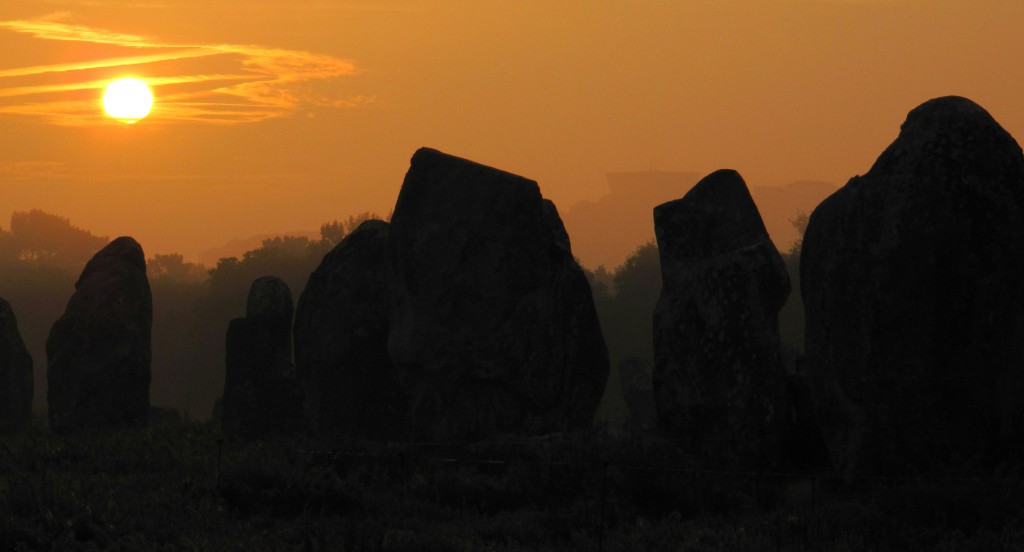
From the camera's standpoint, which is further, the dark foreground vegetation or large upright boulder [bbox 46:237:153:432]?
large upright boulder [bbox 46:237:153:432]

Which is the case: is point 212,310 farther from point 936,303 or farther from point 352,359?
point 936,303

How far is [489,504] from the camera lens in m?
19.3

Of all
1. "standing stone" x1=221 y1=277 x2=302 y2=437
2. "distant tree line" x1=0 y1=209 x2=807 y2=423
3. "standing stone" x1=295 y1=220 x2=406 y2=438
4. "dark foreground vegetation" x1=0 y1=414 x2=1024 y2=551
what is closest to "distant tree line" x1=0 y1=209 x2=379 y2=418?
"distant tree line" x1=0 y1=209 x2=807 y2=423

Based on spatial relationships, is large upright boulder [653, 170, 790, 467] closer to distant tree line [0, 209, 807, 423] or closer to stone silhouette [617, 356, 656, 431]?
stone silhouette [617, 356, 656, 431]

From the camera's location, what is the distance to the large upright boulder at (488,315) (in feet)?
86.0

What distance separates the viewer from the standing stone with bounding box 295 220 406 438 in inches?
1147

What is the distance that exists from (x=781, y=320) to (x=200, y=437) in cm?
3802

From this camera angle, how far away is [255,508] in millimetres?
18031

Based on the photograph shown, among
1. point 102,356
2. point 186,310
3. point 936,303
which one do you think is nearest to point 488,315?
point 936,303

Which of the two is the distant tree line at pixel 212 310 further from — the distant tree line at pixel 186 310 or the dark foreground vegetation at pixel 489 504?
the dark foreground vegetation at pixel 489 504

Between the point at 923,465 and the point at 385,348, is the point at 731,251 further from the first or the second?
the point at 385,348

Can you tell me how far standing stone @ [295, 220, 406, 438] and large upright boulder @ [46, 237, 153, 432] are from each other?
21.5 ft

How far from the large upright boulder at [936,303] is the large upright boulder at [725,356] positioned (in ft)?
6.16

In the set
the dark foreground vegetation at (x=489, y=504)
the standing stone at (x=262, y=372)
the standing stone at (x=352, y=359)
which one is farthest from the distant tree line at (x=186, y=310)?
the dark foreground vegetation at (x=489, y=504)
